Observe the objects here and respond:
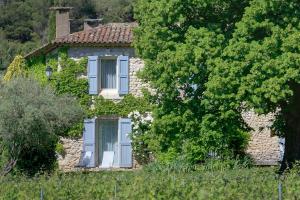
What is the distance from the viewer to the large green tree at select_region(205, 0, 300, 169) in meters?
14.8

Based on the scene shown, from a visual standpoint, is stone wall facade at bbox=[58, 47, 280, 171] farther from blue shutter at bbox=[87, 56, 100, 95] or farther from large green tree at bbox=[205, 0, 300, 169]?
large green tree at bbox=[205, 0, 300, 169]

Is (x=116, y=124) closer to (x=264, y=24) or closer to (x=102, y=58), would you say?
(x=102, y=58)

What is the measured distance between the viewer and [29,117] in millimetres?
17172

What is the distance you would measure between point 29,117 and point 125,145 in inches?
283

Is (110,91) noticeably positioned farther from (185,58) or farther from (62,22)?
(185,58)

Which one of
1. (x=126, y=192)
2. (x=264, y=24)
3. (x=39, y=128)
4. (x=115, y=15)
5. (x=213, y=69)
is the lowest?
(x=126, y=192)

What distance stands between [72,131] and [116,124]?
1.78 metres

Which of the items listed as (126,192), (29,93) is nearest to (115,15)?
(29,93)

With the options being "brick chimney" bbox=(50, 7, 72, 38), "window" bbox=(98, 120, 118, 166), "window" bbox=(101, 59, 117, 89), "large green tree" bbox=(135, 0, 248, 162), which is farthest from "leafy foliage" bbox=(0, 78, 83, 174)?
"brick chimney" bbox=(50, 7, 72, 38)

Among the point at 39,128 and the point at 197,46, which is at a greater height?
the point at 197,46

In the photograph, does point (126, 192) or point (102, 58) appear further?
point (102, 58)

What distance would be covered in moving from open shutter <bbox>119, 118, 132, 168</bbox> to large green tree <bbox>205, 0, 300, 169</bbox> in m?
8.11

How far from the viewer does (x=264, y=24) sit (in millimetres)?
15219

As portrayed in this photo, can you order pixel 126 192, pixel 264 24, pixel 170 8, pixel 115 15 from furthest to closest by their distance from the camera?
pixel 115 15, pixel 170 8, pixel 264 24, pixel 126 192
